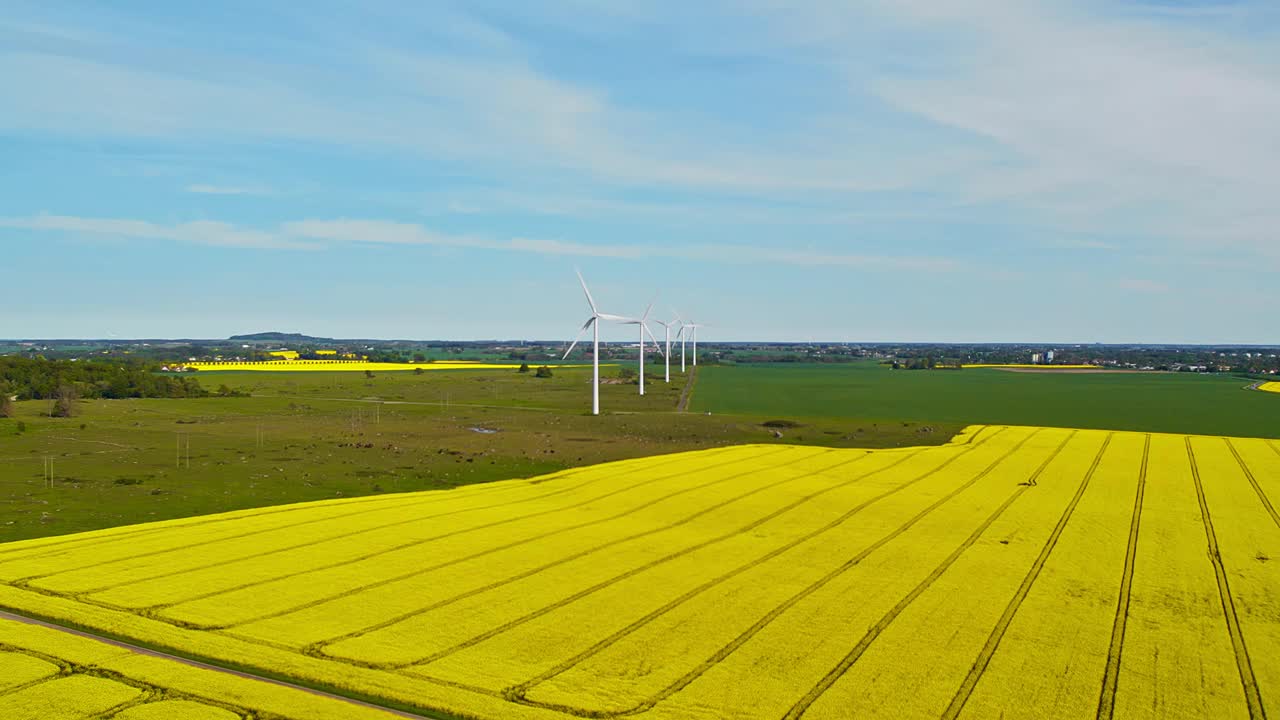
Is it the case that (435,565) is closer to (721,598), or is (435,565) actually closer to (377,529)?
(377,529)

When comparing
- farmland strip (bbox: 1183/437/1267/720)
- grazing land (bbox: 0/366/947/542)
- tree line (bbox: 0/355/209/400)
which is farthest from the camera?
tree line (bbox: 0/355/209/400)

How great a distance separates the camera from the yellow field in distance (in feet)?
78.1

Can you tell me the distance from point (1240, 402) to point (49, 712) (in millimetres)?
175169

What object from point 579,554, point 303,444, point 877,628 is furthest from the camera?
point 303,444

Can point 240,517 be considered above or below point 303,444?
below

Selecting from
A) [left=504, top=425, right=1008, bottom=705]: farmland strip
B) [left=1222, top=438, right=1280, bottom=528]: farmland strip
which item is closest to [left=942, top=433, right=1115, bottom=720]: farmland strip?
[left=504, top=425, right=1008, bottom=705]: farmland strip

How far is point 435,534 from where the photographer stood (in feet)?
155

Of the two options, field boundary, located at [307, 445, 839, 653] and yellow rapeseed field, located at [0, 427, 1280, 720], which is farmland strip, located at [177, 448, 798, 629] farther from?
yellow rapeseed field, located at [0, 427, 1280, 720]

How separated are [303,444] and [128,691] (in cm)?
6809

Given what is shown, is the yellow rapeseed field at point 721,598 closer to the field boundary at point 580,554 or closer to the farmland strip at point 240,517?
the field boundary at point 580,554

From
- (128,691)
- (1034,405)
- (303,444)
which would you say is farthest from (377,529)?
(1034,405)

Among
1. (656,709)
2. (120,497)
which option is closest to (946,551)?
(656,709)

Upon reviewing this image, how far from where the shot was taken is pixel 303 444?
9038cm

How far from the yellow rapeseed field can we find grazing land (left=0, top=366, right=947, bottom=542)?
7836 mm
